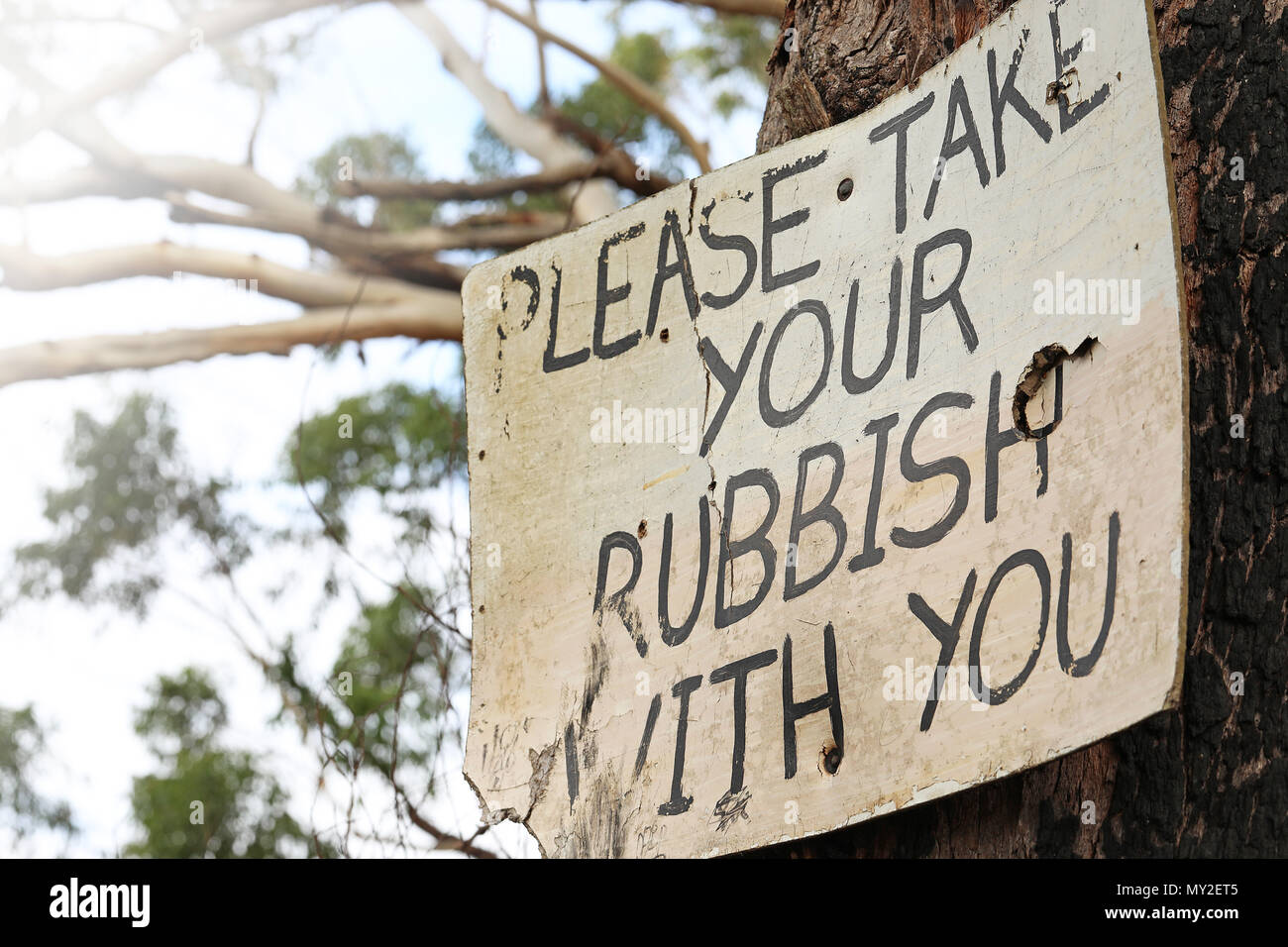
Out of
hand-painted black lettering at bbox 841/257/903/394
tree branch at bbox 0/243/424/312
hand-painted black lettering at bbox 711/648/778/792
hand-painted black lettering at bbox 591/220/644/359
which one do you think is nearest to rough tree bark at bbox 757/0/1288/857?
hand-painted black lettering at bbox 711/648/778/792

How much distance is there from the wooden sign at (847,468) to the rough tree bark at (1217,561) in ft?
0.43

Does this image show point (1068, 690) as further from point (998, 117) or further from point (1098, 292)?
point (998, 117)

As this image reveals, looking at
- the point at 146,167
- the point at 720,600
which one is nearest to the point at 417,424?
the point at 146,167

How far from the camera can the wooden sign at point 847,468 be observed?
102 centimetres

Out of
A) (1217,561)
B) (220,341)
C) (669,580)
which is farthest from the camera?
(220,341)

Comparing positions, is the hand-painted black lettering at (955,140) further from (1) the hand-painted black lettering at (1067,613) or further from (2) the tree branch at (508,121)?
(2) the tree branch at (508,121)

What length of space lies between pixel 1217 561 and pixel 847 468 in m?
0.36

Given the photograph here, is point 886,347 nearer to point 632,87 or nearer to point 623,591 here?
point 623,591

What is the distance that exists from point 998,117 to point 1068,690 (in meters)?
0.58

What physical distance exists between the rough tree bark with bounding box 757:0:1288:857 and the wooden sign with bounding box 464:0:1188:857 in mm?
130

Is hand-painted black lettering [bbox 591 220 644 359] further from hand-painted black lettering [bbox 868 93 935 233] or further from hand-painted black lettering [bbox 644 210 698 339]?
hand-painted black lettering [bbox 868 93 935 233]

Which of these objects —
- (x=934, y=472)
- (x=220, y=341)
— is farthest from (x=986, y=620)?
(x=220, y=341)

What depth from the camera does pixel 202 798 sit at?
290 inches

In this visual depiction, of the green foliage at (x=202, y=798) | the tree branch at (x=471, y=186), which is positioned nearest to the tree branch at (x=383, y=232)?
the tree branch at (x=471, y=186)
